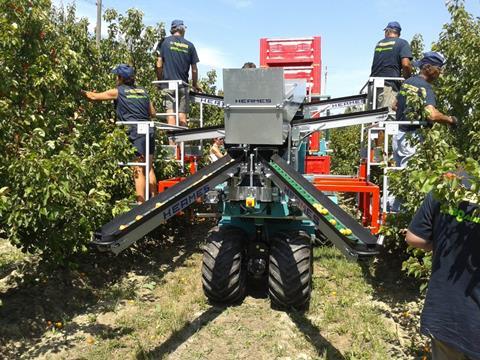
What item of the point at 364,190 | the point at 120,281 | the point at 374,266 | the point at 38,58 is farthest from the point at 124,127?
the point at 374,266

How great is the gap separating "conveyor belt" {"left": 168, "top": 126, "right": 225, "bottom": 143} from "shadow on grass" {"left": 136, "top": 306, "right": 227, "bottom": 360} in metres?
1.75

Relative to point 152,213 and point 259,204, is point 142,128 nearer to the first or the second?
point 259,204

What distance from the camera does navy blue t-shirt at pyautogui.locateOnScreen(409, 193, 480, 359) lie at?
234 centimetres

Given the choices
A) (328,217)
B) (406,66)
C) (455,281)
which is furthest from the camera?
(406,66)

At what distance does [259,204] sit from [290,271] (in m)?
0.68

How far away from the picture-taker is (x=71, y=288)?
5168 mm

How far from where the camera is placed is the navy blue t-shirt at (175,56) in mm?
7391

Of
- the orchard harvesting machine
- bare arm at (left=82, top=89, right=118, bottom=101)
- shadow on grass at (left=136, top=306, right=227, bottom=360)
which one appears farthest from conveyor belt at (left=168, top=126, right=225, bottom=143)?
shadow on grass at (left=136, top=306, right=227, bottom=360)

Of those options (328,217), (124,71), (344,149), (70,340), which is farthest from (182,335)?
(344,149)

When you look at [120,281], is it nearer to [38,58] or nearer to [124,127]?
[124,127]

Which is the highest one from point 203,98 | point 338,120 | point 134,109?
point 203,98

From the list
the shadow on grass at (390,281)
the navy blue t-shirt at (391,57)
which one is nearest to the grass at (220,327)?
the shadow on grass at (390,281)

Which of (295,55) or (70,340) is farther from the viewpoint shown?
(295,55)

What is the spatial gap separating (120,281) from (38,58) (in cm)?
261
